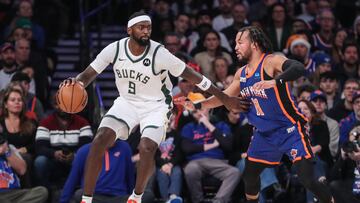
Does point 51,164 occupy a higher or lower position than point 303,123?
lower

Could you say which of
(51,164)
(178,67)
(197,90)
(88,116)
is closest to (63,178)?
(51,164)

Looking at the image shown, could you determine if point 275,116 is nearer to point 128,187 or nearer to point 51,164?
point 128,187

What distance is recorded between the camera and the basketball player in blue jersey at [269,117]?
8539 mm

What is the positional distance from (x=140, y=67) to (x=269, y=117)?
1.47 meters

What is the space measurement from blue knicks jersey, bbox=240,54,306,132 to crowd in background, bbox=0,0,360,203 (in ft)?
3.39

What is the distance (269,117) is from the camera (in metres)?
8.76

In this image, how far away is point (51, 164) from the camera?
11.3 m

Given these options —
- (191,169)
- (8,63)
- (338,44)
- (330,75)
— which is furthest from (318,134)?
(8,63)

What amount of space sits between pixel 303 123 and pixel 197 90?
3451 mm

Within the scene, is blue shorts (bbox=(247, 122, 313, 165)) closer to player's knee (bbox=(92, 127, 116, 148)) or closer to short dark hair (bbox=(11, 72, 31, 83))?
player's knee (bbox=(92, 127, 116, 148))

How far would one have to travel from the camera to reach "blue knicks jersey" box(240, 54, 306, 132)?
28.6 ft

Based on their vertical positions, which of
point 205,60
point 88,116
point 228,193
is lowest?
point 228,193

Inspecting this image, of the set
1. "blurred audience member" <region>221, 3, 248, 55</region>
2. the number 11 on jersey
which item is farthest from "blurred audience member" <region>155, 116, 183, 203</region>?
"blurred audience member" <region>221, 3, 248, 55</region>

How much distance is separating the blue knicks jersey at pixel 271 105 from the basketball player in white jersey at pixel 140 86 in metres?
0.62
